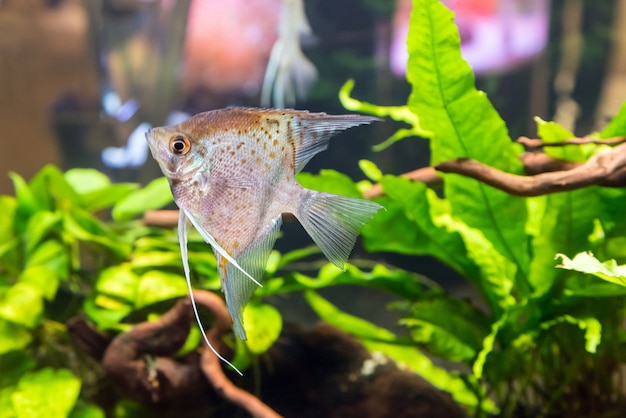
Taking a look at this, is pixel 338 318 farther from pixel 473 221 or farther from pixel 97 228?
pixel 97 228

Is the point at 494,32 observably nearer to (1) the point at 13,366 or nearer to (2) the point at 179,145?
(2) the point at 179,145

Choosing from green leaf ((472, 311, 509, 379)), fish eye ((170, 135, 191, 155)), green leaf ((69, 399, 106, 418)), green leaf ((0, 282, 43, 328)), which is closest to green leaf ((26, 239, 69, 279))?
green leaf ((0, 282, 43, 328))

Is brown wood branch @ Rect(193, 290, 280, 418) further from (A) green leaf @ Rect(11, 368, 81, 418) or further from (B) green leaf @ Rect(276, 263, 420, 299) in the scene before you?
(A) green leaf @ Rect(11, 368, 81, 418)

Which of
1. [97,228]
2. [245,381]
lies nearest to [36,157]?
[97,228]

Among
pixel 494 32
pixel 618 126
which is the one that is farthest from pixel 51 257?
pixel 494 32

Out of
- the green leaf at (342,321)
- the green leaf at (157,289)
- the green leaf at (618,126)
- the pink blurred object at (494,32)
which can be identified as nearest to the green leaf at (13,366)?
the green leaf at (157,289)
